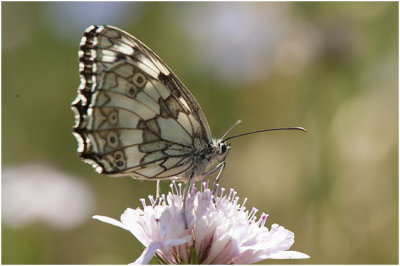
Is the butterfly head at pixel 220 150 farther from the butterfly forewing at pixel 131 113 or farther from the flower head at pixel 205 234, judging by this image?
the flower head at pixel 205 234

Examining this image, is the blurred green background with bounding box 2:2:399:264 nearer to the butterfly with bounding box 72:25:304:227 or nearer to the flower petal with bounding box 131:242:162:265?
the butterfly with bounding box 72:25:304:227

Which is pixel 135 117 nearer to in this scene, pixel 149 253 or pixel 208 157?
pixel 208 157

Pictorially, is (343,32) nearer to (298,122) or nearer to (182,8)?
(298,122)

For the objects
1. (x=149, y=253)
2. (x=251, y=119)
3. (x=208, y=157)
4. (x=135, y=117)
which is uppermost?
(x=251, y=119)

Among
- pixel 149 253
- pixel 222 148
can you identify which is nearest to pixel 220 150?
pixel 222 148

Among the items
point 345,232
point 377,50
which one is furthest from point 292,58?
point 345,232

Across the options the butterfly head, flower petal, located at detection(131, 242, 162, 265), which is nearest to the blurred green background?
the butterfly head

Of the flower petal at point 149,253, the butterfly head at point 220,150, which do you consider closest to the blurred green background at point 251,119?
the butterfly head at point 220,150
